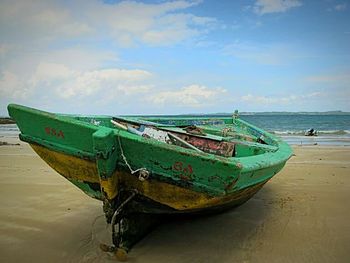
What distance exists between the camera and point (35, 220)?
398cm

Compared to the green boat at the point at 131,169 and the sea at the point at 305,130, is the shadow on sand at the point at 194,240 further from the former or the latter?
the sea at the point at 305,130

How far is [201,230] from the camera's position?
357cm

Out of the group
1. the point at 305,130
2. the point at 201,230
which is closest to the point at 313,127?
the point at 305,130

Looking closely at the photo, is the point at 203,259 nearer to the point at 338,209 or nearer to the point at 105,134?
the point at 105,134

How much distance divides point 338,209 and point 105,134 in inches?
141

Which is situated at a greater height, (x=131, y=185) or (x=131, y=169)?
(x=131, y=169)

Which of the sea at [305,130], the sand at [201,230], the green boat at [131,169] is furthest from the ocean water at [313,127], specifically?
the green boat at [131,169]

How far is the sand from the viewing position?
9.91ft

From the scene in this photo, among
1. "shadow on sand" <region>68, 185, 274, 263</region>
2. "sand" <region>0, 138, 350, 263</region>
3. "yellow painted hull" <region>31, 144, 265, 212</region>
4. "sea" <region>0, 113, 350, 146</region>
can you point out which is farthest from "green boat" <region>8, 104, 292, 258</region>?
"sea" <region>0, 113, 350, 146</region>

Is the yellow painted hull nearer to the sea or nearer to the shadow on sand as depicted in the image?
the shadow on sand

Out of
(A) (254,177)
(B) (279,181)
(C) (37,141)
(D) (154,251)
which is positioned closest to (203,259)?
(D) (154,251)

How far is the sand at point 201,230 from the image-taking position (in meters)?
3.02

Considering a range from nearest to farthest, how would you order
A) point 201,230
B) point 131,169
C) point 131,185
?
point 131,169, point 131,185, point 201,230

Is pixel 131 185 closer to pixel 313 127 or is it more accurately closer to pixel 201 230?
pixel 201 230
